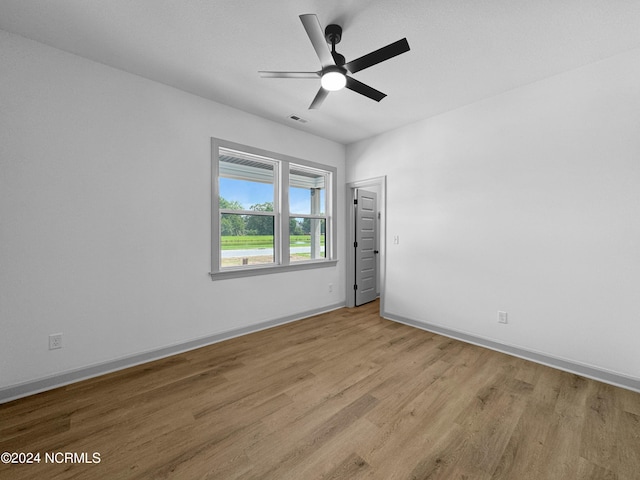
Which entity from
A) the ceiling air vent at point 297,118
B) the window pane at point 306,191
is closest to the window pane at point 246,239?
the window pane at point 306,191

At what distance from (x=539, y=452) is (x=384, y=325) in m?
2.30

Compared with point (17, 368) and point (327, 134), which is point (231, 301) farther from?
point (327, 134)

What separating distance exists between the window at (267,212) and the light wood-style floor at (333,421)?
134 centimetres

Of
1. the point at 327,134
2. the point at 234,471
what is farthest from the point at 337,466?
the point at 327,134

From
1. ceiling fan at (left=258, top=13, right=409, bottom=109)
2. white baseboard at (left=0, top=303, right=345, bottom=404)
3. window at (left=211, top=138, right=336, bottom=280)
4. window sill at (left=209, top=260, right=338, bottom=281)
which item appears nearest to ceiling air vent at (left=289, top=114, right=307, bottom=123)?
window at (left=211, top=138, right=336, bottom=280)

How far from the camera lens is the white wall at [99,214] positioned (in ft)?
7.07

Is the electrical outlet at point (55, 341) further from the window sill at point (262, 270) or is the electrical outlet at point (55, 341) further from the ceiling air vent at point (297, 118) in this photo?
the ceiling air vent at point (297, 118)

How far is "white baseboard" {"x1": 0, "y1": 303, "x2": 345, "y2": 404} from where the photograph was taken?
215cm

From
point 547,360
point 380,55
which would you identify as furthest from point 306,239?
point 547,360

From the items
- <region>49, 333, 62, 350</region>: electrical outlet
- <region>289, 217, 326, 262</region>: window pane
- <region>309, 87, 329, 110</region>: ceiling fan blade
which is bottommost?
<region>49, 333, 62, 350</region>: electrical outlet

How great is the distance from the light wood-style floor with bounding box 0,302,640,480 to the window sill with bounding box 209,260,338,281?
0.95m

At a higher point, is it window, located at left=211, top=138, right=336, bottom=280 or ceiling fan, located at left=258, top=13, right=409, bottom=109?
ceiling fan, located at left=258, top=13, right=409, bottom=109

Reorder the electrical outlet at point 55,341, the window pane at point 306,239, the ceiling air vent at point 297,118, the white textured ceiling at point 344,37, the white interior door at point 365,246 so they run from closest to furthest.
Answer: the white textured ceiling at point 344,37 < the electrical outlet at point 55,341 < the ceiling air vent at point 297,118 < the window pane at point 306,239 < the white interior door at point 365,246

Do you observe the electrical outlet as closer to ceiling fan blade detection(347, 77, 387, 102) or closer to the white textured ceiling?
the white textured ceiling
